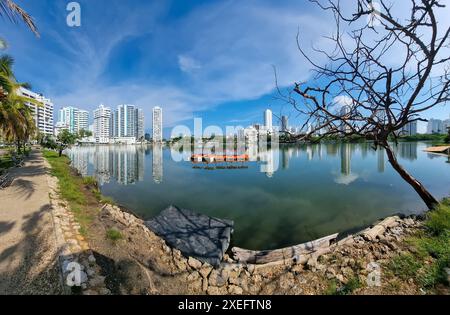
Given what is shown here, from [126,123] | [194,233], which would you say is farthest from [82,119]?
[194,233]

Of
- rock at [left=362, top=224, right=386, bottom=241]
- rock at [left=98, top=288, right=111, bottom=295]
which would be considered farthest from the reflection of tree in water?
rock at [left=98, top=288, right=111, bottom=295]

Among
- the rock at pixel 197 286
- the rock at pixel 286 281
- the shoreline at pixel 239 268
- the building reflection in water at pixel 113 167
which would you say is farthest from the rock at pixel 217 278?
the building reflection in water at pixel 113 167

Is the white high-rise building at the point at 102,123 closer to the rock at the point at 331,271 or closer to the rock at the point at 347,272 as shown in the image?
the rock at the point at 331,271

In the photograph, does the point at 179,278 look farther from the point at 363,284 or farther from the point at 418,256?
the point at 418,256

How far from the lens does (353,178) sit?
46.6ft

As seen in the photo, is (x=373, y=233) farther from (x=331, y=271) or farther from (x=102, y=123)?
(x=102, y=123)

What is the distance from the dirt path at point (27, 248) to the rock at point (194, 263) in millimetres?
2199

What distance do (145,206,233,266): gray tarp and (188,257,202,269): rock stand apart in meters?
0.12

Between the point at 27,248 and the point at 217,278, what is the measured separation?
3.29m

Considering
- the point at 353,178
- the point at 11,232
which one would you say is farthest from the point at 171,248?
the point at 353,178

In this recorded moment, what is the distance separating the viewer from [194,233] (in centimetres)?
540

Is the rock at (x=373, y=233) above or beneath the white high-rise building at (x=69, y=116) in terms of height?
beneath

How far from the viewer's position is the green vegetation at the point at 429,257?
286 centimetres
